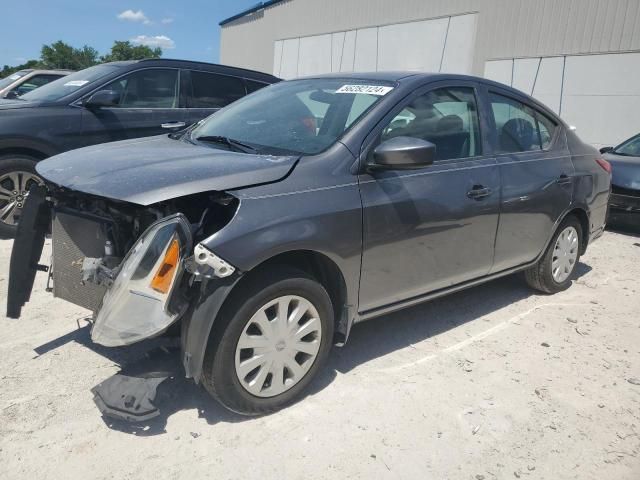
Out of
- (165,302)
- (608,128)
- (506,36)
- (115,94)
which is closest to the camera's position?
(165,302)

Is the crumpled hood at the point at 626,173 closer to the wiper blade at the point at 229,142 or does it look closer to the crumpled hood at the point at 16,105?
the wiper blade at the point at 229,142

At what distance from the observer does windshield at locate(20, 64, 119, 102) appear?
573 centimetres

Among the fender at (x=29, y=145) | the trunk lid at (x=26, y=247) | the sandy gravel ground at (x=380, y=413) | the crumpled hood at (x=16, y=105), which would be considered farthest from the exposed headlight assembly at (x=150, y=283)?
the crumpled hood at (x=16, y=105)

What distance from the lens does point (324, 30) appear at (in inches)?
854

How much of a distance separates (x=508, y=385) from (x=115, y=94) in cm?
463

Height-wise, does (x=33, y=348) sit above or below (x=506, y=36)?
below

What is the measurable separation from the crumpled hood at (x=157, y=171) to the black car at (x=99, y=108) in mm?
2558

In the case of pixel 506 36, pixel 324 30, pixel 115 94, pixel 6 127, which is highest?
pixel 324 30

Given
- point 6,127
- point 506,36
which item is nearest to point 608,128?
point 506,36

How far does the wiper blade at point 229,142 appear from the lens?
10.2 feet

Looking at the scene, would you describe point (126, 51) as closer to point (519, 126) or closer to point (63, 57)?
point (63, 57)

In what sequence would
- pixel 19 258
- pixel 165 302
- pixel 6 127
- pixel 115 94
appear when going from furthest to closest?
pixel 115 94
pixel 6 127
pixel 19 258
pixel 165 302

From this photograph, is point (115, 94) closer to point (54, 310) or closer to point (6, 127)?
point (6, 127)

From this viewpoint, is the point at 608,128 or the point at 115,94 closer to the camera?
the point at 115,94
